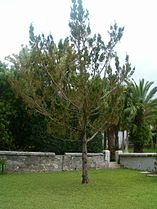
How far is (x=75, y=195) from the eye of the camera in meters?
12.2

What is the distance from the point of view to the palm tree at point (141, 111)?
32375mm

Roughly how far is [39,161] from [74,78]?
7.36m

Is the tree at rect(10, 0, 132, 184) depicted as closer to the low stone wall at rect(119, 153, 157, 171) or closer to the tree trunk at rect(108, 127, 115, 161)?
the low stone wall at rect(119, 153, 157, 171)

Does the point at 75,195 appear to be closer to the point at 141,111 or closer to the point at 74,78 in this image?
the point at 74,78

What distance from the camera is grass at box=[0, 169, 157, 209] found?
33.8 ft

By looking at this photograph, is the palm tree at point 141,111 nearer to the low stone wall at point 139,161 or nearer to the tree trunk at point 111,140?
the tree trunk at point 111,140

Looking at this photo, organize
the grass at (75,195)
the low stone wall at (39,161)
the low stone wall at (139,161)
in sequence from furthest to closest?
the low stone wall at (139,161) < the low stone wall at (39,161) < the grass at (75,195)

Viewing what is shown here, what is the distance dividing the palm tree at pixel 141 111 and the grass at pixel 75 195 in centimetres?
1636

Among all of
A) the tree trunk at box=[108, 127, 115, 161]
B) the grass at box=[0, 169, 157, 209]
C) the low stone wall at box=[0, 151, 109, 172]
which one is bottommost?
the grass at box=[0, 169, 157, 209]

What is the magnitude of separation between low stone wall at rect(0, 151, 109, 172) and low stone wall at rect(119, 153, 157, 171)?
3.83 metres

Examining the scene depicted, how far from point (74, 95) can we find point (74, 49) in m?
1.68

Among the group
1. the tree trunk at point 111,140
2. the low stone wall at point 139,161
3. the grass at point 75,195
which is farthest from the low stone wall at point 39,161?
the tree trunk at point 111,140

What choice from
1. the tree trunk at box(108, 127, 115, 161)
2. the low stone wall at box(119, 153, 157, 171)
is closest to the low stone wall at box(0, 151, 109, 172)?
the low stone wall at box(119, 153, 157, 171)

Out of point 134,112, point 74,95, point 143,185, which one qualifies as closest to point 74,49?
point 74,95
